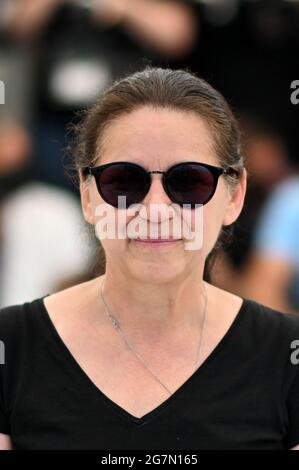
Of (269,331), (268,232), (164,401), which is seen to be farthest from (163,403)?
(268,232)

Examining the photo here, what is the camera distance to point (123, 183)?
→ 8.54ft

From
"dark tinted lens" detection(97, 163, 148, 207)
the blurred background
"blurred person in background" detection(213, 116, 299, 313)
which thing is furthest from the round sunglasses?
the blurred background

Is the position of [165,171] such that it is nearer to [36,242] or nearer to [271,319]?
[271,319]

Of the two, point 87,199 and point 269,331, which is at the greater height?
point 87,199

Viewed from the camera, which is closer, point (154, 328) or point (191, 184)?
point (191, 184)

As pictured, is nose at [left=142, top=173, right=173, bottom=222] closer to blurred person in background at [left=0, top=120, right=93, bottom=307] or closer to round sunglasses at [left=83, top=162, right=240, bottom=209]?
round sunglasses at [left=83, top=162, right=240, bottom=209]

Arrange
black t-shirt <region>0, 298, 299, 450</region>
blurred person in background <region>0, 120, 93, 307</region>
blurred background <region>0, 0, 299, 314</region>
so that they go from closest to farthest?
black t-shirt <region>0, 298, 299, 450</region>, blurred person in background <region>0, 120, 93, 307</region>, blurred background <region>0, 0, 299, 314</region>

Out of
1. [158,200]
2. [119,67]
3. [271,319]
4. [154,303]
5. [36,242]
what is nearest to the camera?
[158,200]

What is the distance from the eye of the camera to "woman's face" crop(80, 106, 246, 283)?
2600 millimetres

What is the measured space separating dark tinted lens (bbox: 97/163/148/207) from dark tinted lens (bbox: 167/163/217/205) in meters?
0.08

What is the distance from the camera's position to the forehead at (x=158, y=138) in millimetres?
2629

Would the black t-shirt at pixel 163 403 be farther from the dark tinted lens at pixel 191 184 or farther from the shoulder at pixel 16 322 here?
the dark tinted lens at pixel 191 184

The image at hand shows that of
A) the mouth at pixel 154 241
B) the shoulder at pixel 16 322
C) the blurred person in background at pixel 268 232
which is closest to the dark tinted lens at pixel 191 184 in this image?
the mouth at pixel 154 241
